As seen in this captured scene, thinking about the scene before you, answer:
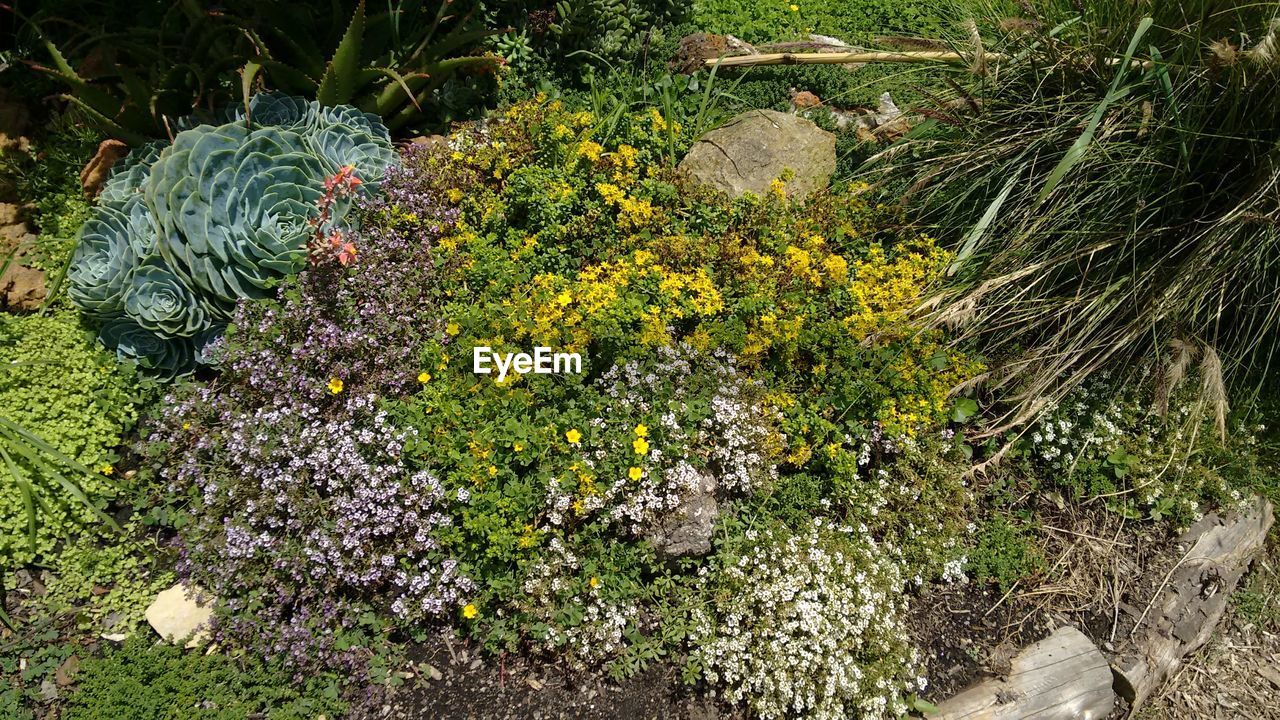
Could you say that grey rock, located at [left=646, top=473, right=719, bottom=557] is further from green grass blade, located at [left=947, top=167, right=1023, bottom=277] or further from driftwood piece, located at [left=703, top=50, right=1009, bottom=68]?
driftwood piece, located at [left=703, top=50, right=1009, bottom=68]

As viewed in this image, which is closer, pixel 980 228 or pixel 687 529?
pixel 687 529

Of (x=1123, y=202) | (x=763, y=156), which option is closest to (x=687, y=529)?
(x=763, y=156)

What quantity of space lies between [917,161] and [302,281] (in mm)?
3713

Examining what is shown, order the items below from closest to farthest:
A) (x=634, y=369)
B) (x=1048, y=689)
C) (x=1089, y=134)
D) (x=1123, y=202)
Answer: (x=1048, y=689) → (x=634, y=369) → (x=1089, y=134) → (x=1123, y=202)

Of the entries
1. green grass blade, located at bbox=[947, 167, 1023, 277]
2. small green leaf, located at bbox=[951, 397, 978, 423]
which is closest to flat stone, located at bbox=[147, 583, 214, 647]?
small green leaf, located at bbox=[951, 397, 978, 423]

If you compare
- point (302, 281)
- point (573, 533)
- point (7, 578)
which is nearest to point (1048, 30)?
point (573, 533)

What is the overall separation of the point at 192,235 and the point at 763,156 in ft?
10.8

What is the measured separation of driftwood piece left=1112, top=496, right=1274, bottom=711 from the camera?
3615 mm

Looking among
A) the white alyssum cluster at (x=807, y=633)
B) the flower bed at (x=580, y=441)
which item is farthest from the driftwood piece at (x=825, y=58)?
the white alyssum cluster at (x=807, y=633)

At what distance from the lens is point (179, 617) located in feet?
10.8

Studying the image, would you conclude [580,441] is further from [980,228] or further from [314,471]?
[980,228]

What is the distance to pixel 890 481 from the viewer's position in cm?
372

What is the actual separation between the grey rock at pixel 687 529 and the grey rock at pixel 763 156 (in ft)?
7.10

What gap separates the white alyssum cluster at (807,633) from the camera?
3.05 metres
